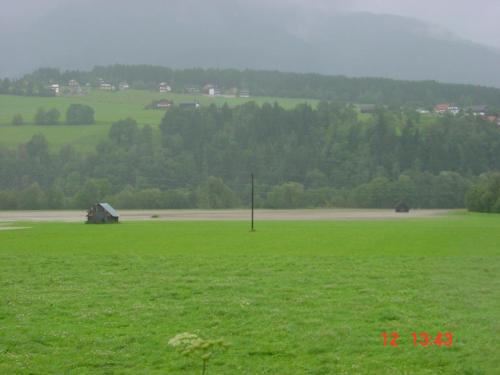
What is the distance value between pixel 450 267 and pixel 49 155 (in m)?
96.6

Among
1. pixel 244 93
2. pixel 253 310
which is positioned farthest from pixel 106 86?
pixel 253 310

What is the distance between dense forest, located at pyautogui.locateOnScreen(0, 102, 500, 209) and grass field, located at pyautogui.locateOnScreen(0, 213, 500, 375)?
239ft

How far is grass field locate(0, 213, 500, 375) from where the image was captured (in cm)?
1301

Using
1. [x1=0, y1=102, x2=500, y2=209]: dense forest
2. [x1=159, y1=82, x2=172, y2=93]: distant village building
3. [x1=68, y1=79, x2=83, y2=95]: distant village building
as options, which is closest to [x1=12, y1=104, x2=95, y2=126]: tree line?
[x1=0, y1=102, x2=500, y2=209]: dense forest

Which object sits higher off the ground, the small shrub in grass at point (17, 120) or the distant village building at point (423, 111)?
the distant village building at point (423, 111)

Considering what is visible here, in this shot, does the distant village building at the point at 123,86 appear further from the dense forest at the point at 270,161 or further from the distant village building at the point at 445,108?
the distant village building at the point at 445,108

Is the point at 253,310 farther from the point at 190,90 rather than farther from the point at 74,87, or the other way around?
the point at 190,90

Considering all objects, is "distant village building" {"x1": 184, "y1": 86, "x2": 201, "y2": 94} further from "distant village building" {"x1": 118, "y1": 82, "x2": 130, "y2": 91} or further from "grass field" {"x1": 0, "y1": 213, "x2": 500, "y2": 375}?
"grass field" {"x1": 0, "y1": 213, "x2": 500, "y2": 375}

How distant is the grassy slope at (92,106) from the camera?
395 ft

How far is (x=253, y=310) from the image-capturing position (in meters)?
16.2
